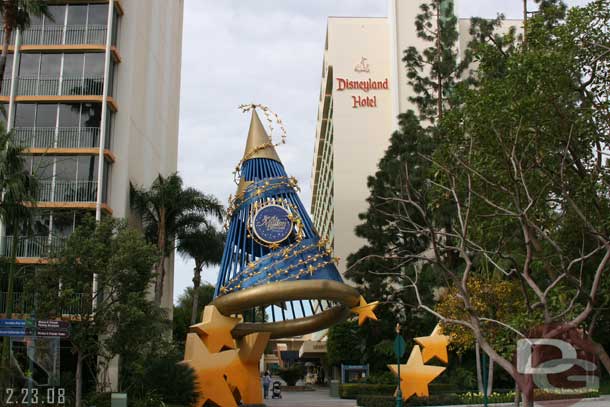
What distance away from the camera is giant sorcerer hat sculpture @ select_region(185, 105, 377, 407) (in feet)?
98.7

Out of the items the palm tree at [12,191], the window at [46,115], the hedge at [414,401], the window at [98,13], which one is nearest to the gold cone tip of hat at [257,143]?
the window at [98,13]

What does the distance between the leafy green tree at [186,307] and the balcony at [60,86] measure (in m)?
17.8

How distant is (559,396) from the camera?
3117 centimetres

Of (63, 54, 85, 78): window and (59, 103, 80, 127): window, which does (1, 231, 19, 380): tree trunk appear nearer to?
(59, 103, 80, 127): window

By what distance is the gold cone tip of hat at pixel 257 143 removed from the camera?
36.2 metres

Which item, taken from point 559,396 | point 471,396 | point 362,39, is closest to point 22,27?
point 471,396

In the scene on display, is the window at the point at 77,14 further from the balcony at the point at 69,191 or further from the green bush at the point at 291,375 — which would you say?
the green bush at the point at 291,375

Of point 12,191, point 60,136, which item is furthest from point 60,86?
point 12,191

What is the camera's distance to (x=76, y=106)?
121 feet

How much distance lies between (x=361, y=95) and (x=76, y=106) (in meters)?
34.1

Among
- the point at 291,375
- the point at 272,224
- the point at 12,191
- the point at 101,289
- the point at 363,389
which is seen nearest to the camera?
the point at 12,191

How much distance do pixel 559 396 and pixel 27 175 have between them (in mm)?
22767

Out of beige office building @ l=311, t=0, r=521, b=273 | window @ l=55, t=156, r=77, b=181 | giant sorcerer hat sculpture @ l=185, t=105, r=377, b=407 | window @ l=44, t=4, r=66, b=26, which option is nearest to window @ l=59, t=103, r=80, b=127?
window @ l=55, t=156, r=77, b=181

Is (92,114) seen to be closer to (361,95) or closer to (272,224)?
(272,224)
